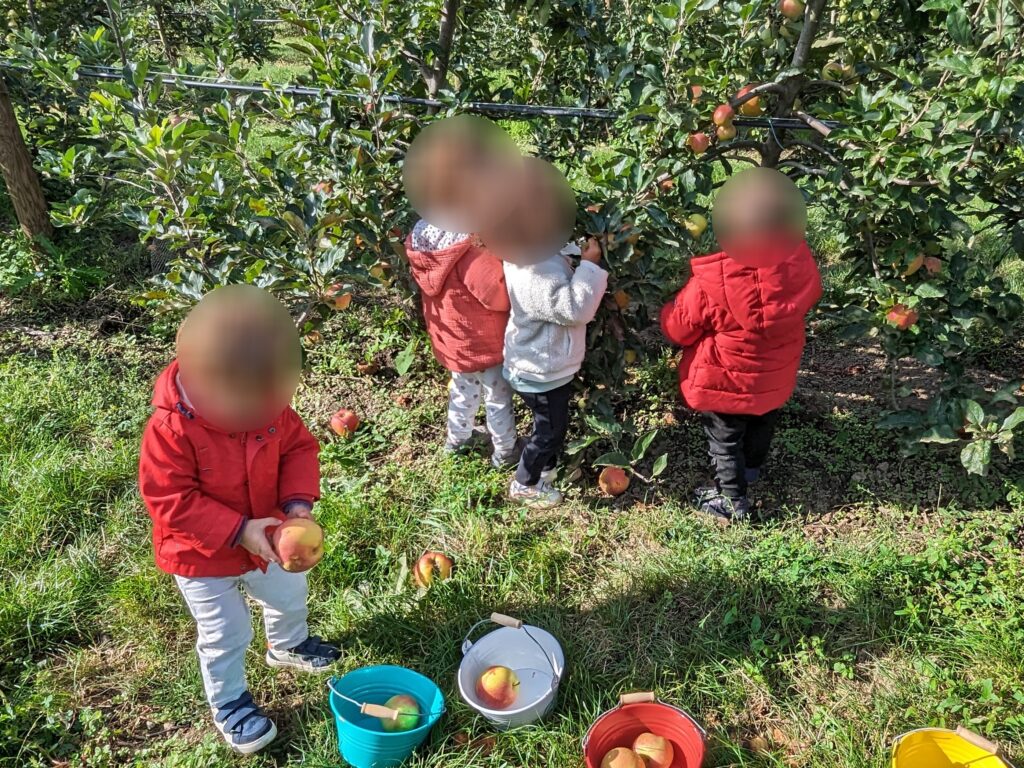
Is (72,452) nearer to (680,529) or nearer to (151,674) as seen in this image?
(151,674)

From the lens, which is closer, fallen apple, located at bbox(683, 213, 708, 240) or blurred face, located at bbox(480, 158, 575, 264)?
blurred face, located at bbox(480, 158, 575, 264)

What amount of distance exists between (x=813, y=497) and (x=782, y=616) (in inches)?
23.1

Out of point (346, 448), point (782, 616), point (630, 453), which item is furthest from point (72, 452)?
point (782, 616)

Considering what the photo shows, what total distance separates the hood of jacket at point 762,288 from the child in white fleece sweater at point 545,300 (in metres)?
0.33

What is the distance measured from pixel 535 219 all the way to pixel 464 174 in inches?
9.4

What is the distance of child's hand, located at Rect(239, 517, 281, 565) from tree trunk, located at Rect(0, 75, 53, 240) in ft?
10.1

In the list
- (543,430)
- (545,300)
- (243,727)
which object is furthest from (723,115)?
(243,727)

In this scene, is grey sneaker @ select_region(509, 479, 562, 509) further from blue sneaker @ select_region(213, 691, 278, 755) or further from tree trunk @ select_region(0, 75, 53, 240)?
tree trunk @ select_region(0, 75, 53, 240)

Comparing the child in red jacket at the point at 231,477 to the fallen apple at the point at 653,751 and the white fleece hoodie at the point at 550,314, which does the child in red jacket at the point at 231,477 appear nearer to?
the white fleece hoodie at the point at 550,314

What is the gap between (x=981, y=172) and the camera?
2375 mm

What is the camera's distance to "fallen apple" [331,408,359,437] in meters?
3.08

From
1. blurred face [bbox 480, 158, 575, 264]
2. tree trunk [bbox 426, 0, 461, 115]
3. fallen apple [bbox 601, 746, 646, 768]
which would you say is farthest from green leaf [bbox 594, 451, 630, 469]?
tree trunk [bbox 426, 0, 461, 115]

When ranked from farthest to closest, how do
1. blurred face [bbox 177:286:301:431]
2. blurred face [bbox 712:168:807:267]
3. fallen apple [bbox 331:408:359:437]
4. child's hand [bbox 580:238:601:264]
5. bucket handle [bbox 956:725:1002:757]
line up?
1. fallen apple [bbox 331:408:359:437]
2. child's hand [bbox 580:238:601:264]
3. blurred face [bbox 712:168:807:267]
4. bucket handle [bbox 956:725:1002:757]
5. blurred face [bbox 177:286:301:431]

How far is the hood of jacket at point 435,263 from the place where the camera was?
8.13 feet
